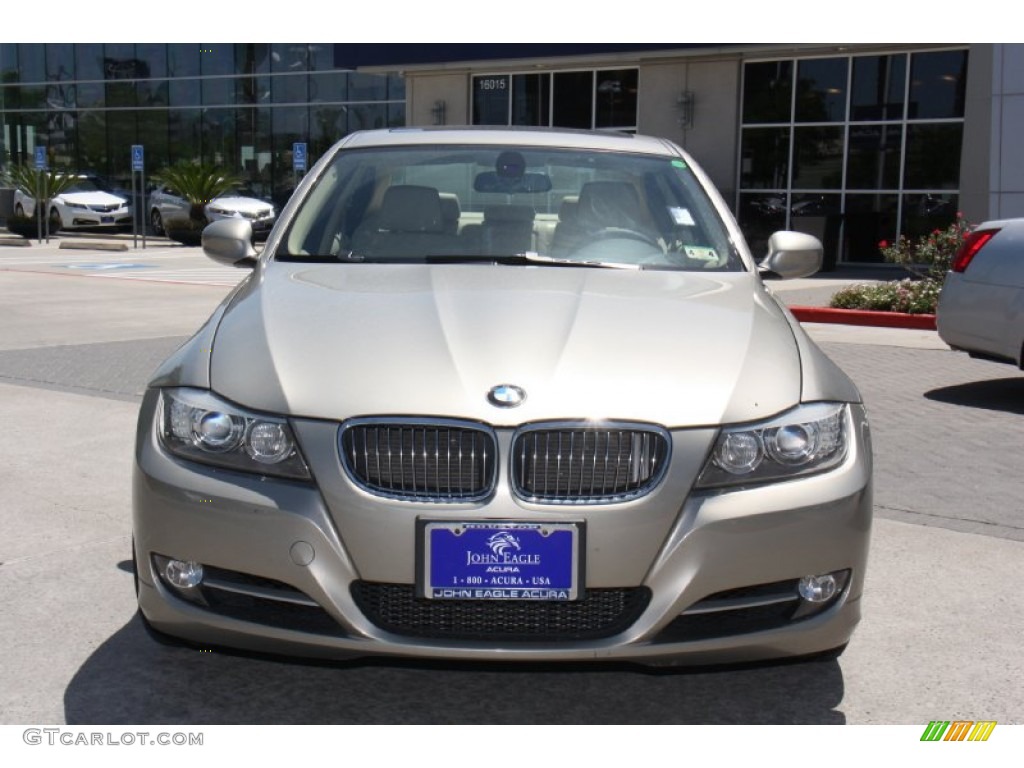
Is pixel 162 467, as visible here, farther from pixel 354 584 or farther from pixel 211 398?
pixel 354 584

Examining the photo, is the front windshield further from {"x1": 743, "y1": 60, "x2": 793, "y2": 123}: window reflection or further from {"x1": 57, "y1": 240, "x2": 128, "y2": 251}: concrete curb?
{"x1": 57, "y1": 240, "x2": 128, "y2": 251}: concrete curb

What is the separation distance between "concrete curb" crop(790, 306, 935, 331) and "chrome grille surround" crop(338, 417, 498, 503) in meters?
11.7

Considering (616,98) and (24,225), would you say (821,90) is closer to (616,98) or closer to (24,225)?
(616,98)

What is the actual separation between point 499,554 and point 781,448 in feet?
2.52

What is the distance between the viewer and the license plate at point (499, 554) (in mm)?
3055

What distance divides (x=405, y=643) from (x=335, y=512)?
352 mm

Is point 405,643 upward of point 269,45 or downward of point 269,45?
downward

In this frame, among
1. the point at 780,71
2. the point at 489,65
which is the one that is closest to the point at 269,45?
the point at 489,65

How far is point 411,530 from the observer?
10.1 ft

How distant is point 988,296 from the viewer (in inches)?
345

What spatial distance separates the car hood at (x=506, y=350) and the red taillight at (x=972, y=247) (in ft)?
18.1

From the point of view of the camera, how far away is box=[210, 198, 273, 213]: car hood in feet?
102
